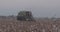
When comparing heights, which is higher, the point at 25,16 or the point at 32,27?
the point at 32,27

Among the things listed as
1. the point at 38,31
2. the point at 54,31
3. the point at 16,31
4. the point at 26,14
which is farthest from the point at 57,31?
the point at 26,14

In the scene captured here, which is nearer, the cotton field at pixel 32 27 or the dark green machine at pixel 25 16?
the cotton field at pixel 32 27

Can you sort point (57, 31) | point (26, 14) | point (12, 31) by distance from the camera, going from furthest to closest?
point (26, 14), point (12, 31), point (57, 31)

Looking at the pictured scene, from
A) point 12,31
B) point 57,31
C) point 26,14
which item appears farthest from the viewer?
point 26,14

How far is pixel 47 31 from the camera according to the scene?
6.74 metres

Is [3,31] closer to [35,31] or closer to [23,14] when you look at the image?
[35,31]

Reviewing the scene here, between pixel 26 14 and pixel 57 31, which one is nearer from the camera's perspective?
pixel 57 31

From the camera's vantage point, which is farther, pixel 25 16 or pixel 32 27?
pixel 25 16

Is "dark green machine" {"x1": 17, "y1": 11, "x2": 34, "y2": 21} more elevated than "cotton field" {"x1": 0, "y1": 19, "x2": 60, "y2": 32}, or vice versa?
"cotton field" {"x1": 0, "y1": 19, "x2": 60, "y2": 32}

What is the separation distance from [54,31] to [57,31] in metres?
0.14

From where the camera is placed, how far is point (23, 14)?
120 feet

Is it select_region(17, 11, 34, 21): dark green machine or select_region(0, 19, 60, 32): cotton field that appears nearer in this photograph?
select_region(0, 19, 60, 32): cotton field

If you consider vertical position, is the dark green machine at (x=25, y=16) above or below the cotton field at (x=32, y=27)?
below

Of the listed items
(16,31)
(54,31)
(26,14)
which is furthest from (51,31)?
(26,14)
